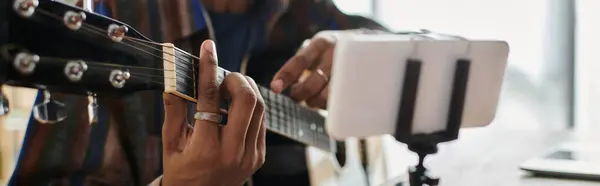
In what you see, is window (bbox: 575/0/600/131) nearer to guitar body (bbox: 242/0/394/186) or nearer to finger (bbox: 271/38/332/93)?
guitar body (bbox: 242/0/394/186)

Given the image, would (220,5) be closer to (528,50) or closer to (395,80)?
(395,80)

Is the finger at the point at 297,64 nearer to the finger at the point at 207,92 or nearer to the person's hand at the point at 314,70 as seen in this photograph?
the person's hand at the point at 314,70

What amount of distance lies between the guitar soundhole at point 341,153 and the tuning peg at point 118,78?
604 mm

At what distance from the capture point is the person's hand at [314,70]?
909 millimetres

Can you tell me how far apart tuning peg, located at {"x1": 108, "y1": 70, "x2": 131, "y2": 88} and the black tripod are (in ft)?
0.73

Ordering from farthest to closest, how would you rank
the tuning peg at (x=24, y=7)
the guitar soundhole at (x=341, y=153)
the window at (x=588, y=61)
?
the window at (x=588, y=61) → the guitar soundhole at (x=341, y=153) → the tuning peg at (x=24, y=7)

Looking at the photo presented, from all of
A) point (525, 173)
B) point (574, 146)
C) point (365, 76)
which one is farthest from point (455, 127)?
point (574, 146)

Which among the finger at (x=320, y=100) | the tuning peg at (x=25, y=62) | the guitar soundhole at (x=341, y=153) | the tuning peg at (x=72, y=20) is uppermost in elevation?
the tuning peg at (x=72, y=20)

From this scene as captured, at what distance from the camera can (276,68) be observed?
3.15 feet

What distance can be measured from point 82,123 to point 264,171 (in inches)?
11.2

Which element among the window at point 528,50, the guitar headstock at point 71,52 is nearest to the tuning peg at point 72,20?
the guitar headstock at point 71,52

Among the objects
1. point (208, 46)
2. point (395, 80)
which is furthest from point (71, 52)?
point (395, 80)

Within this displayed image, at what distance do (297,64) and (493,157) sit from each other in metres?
0.35

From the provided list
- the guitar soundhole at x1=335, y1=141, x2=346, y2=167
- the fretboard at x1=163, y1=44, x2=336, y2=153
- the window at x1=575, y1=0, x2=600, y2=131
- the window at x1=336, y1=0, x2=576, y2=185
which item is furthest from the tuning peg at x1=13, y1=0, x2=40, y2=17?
the window at x1=575, y1=0, x2=600, y2=131
